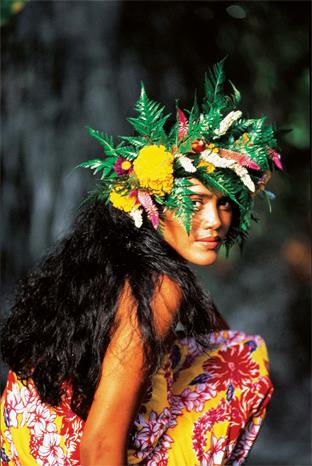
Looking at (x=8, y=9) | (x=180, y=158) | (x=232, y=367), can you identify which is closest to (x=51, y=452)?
(x=232, y=367)

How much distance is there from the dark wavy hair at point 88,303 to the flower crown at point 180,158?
8 cm

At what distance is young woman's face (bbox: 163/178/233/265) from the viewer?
76.6 inches

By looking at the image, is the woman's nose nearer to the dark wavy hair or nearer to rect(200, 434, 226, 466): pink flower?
the dark wavy hair

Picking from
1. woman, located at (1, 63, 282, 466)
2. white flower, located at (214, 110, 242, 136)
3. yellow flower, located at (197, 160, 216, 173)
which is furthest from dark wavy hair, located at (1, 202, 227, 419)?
white flower, located at (214, 110, 242, 136)

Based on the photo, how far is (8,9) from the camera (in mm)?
4125

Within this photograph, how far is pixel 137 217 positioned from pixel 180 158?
0.63ft

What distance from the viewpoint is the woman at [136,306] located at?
5.81 ft

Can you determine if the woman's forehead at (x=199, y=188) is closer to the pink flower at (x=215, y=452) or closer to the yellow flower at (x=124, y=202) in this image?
the yellow flower at (x=124, y=202)

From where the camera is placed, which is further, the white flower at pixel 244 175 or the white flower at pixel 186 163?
the white flower at pixel 244 175

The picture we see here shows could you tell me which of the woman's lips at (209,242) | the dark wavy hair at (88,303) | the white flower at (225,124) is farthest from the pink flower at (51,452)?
the white flower at (225,124)

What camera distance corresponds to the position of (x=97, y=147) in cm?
421

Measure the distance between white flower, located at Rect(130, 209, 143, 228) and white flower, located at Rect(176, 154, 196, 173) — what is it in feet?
0.53

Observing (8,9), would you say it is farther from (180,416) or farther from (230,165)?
(180,416)

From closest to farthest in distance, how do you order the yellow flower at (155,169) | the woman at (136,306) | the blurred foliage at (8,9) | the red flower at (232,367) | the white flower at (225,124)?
the woman at (136,306) → the yellow flower at (155,169) → the white flower at (225,124) → the red flower at (232,367) → the blurred foliage at (8,9)
